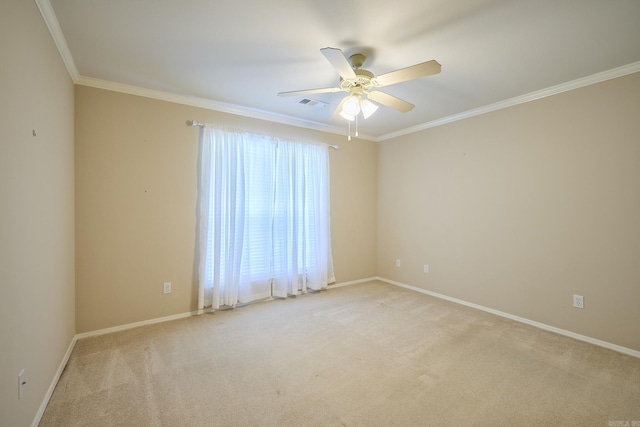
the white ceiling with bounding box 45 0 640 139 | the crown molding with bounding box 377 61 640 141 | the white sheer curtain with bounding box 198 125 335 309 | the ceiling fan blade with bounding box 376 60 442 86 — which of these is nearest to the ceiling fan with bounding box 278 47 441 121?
the ceiling fan blade with bounding box 376 60 442 86

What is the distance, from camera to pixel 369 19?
1831mm

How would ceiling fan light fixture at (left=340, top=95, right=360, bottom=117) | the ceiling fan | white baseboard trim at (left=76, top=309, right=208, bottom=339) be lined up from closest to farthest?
the ceiling fan < ceiling fan light fixture at (left=340, top=95, right=360, bottom=117) < white baseboard trim at (left=76, top=309, right=208, bottom=339)

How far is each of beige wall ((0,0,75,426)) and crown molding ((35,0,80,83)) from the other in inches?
2.2

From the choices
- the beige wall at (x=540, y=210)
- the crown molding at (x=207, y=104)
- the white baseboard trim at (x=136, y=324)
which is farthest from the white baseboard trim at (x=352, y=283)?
the crown molding at (x=207, y=104)

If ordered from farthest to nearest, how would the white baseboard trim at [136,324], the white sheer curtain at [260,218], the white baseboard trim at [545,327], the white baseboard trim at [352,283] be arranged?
the white baseboard trim at [352,283]
the white sheer curtain at [260,218]
the white baseboard trim at [136,324]
the white baseboard trim at [545,327]

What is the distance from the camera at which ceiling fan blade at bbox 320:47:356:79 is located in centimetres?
169

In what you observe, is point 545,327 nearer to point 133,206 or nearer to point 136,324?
point 136,324

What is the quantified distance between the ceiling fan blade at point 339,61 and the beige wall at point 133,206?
196cm

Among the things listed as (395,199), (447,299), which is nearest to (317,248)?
(395,199)

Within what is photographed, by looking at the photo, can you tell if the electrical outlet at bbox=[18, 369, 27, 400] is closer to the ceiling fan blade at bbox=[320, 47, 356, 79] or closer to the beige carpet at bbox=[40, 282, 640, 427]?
the beige carpet at bbox=[40, 282, 640, 427]

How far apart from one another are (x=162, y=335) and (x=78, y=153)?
6.43 ft

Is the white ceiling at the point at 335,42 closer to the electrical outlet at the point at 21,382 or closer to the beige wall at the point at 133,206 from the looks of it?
the beige wall at the point at 133,206

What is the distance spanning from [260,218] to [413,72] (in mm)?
2522

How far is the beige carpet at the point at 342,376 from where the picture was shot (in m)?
1.68
